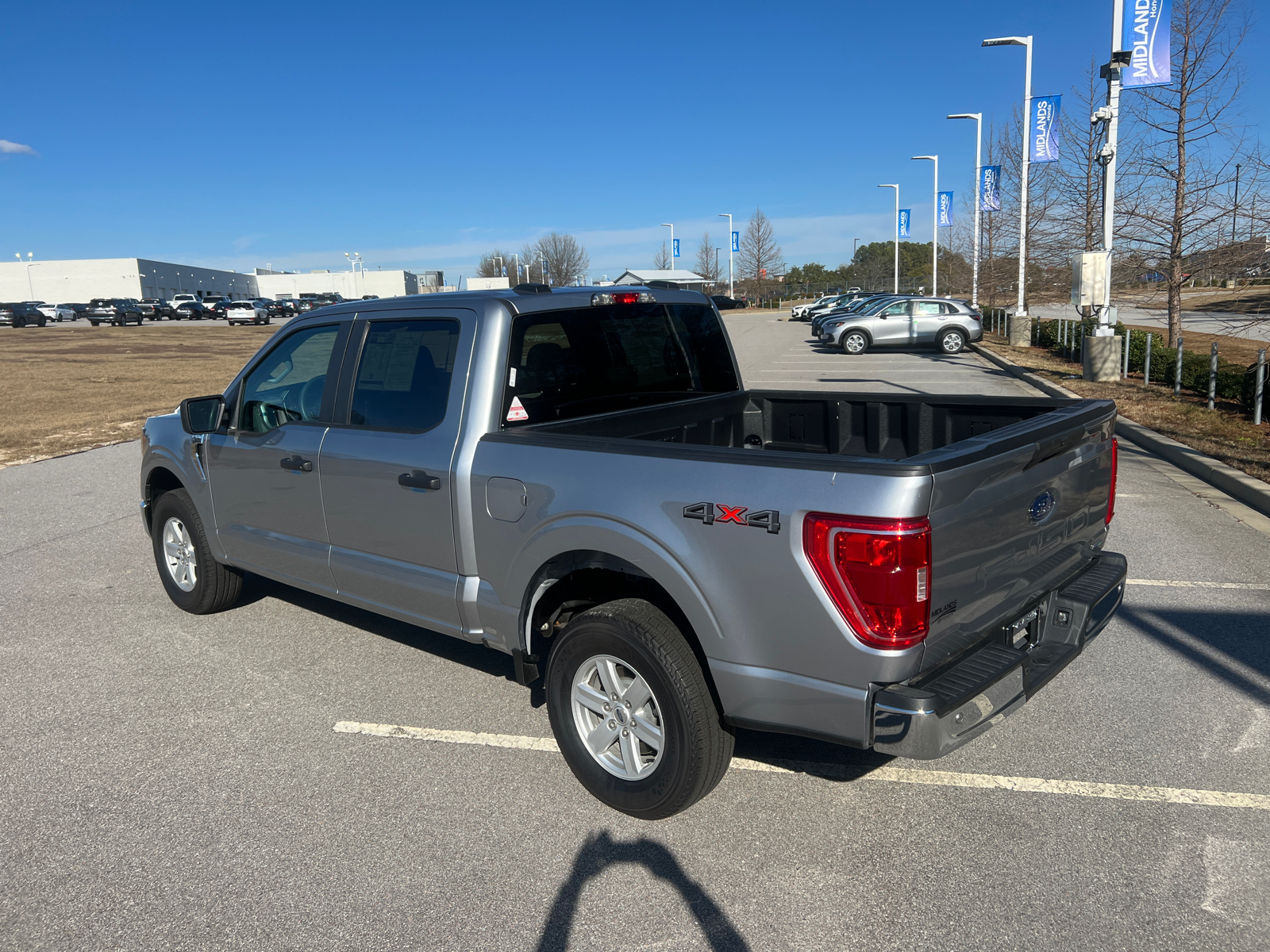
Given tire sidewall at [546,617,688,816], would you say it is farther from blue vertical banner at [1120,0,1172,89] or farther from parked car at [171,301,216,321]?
parked car at [171,301,216,321]

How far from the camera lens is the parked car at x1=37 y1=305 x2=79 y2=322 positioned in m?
66.8

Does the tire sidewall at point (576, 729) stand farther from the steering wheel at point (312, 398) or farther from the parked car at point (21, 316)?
the parked car at point (21, 316)

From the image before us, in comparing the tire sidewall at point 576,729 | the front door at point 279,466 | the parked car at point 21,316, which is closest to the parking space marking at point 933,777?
the tire sidewall at point 576,729

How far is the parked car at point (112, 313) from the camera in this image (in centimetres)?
5944

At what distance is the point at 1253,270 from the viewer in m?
11.8

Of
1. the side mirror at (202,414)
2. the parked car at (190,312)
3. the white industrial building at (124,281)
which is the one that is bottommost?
the side mirror at (202,414)

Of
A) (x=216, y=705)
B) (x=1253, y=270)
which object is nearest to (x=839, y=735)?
(x=216, y=705)

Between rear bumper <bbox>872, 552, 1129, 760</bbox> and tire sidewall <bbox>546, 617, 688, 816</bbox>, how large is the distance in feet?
2.29

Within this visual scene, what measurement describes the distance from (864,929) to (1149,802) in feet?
4.45

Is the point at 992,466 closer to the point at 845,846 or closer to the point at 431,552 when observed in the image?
the point at 845,846

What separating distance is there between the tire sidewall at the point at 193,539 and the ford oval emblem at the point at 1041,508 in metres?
4.37

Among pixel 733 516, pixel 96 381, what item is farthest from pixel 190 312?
pixel 733 516

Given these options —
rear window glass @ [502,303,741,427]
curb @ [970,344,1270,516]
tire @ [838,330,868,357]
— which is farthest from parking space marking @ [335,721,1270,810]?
tire @ [838,330,868,357]

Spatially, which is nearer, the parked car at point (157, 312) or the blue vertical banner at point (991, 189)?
the blue vertical banner at point (991, 189)
